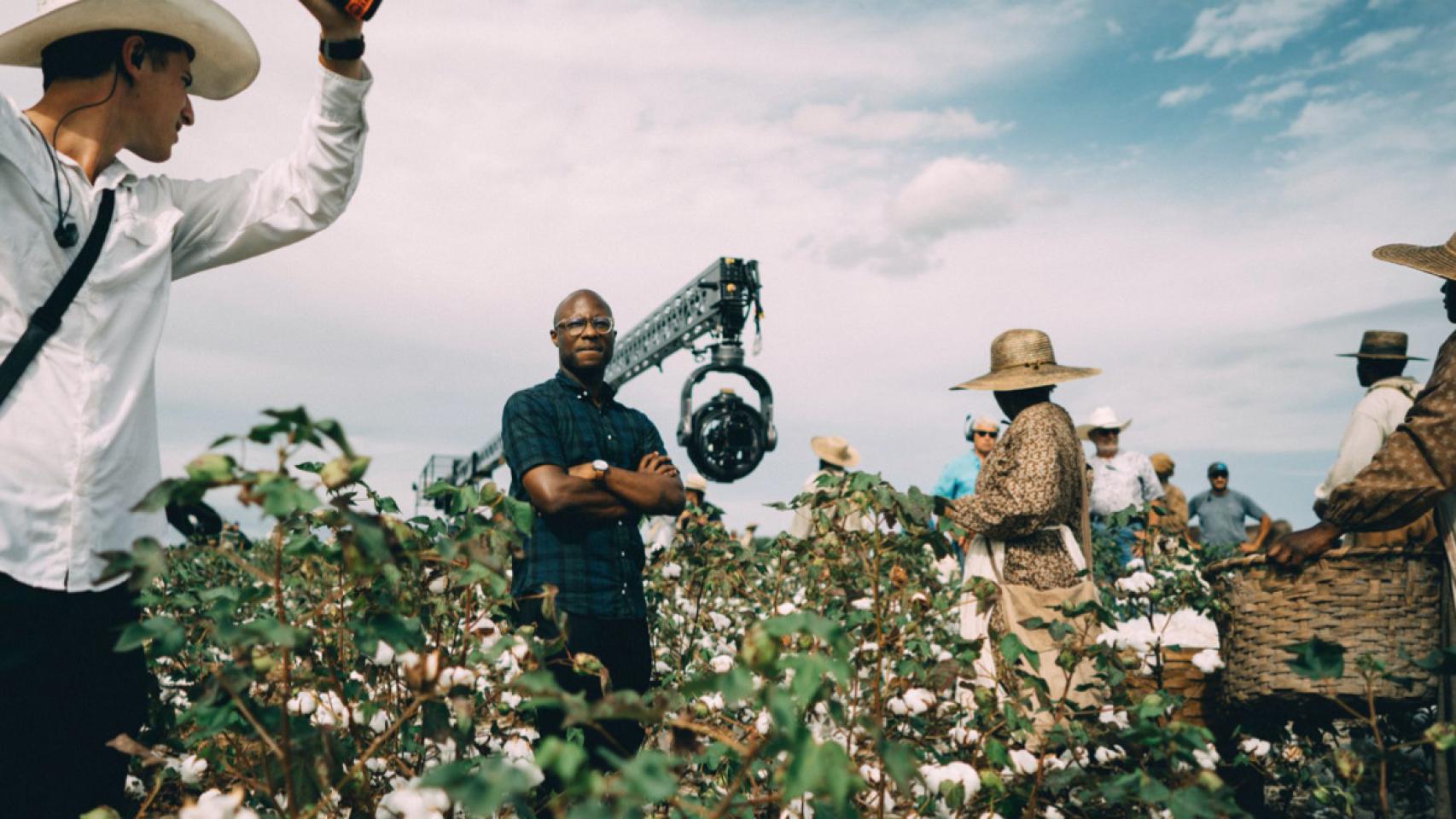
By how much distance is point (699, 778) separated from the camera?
3213 mm

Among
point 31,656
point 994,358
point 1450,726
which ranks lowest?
point 1450,726

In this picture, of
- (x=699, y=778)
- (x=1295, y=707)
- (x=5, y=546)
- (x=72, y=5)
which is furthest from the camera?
(x=699, y=778)

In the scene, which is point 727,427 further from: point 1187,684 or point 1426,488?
point 1426,488

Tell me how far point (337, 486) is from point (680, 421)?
10198mm

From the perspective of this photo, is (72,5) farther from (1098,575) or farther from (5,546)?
(1098,575)

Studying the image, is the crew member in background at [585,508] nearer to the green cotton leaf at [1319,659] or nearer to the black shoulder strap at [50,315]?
the black shoulder strap at [50,315]

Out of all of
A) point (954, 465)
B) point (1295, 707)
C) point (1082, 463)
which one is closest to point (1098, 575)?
point (954, 465)

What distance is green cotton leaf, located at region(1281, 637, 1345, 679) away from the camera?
5.58 feet

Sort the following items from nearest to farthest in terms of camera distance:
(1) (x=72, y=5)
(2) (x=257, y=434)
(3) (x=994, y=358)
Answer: (2) (x=257, y=434)
(1) (x=72, y=5)
(3) (x=994, y=358)

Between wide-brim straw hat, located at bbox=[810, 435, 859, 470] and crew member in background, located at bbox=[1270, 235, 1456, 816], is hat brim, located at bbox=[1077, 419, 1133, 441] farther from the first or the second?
crew member in background, located at bbox=[1270, 235, 1456, 816]

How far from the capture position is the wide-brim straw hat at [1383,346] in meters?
4.72

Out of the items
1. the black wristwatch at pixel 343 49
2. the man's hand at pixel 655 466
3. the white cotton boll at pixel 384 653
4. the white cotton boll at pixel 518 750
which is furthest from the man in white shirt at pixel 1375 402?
the black wristwatch at pixel 343 49

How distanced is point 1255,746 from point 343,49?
3.21 m

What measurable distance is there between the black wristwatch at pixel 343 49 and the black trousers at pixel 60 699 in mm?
972
